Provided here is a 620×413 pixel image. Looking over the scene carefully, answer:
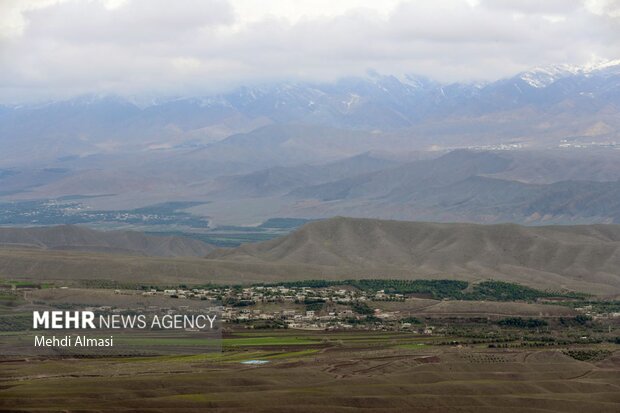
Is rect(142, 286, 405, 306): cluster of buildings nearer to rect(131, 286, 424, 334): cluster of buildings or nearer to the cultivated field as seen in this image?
rect(131, 286, 424, 334): cluster of buildings

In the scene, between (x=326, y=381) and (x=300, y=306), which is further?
(x=300, y=306)

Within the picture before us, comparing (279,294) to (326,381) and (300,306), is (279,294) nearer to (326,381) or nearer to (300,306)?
(300,306)

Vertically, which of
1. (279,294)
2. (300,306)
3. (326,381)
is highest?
(279,294)

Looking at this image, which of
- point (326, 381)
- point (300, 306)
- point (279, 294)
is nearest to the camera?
point (326, 381)

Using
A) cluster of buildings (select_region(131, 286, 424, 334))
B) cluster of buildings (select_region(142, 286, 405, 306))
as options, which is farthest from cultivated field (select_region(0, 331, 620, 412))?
cluster of buildings (select_region(142, 286, 405, 306))

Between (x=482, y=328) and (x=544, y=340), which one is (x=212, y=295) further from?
(x=544, y=340)

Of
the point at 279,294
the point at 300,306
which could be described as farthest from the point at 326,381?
the point at 279,294

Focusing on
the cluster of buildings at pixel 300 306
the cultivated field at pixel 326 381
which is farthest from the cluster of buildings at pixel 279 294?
the cultivated field at pixel 326 381

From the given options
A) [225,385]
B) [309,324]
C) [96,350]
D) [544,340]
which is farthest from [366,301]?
[225,385]

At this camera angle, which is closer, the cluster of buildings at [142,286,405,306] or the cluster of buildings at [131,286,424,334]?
the cluster of buildings at [131,286,424,334]

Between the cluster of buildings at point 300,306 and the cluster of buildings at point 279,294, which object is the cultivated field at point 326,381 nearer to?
the cluster of buildings at point 300,306

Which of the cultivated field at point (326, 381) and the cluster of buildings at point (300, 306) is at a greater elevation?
the cluster of buildings at point (300, 306)
